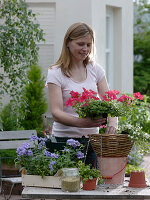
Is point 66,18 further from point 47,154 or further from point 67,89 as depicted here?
point 47,154

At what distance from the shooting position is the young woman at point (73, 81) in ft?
9.75

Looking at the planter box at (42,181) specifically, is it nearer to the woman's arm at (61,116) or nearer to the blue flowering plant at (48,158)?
the blue flowering plant at (48,158)

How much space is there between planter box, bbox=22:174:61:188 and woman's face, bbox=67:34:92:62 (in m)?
0.82

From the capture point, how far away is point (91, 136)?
9.46 feet

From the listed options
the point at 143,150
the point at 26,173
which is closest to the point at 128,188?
the point at 143,150

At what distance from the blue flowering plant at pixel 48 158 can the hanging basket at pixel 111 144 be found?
0.10 metres

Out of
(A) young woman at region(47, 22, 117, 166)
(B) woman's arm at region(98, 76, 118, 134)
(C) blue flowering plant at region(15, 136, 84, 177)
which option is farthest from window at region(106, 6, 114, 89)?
(C) blue flowering plant at region(15, 136, 84, 177)

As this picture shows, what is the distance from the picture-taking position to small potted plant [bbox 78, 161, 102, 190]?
271 cm

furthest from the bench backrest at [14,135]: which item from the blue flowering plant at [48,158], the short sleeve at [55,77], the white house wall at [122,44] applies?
the white house wall at [122,44]

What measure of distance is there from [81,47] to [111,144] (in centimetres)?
66

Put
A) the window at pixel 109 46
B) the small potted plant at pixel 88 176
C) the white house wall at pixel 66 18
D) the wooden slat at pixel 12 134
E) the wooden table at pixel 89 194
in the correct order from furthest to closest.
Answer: the window at pixel 109 46, the white house wall at pixel 66 18, the wooden slat at pixel 12 134, the small potted plant at pixel 88 176, the wooden table at pixel 89 194

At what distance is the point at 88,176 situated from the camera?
107 inches

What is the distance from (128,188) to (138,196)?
0.57 feet

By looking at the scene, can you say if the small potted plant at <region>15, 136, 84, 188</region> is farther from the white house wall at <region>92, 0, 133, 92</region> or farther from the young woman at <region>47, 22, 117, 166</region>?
the white house wall at <region>92, 0, 133, 92</region>
